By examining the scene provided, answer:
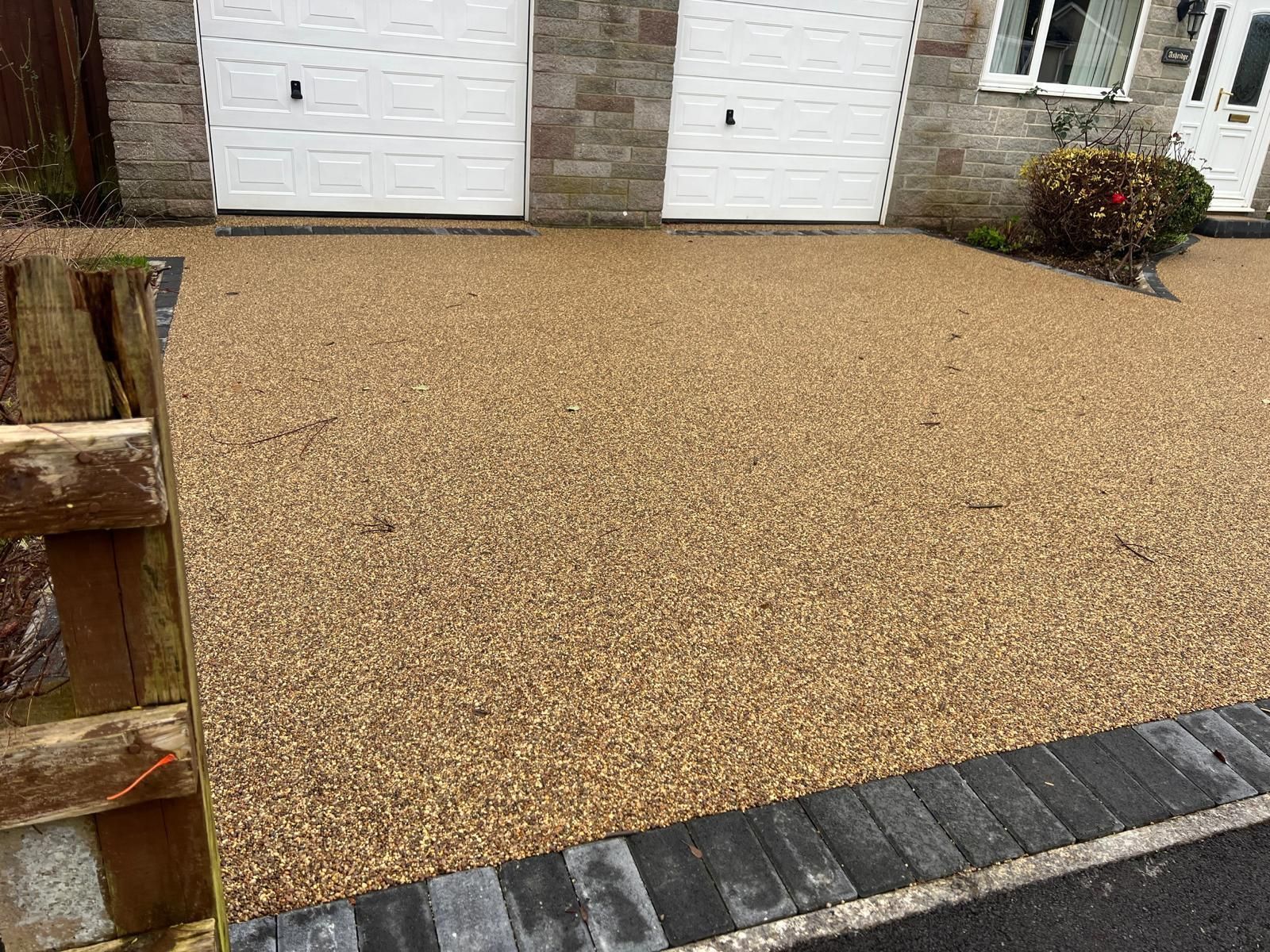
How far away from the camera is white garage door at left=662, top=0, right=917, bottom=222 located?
8266 millimetres

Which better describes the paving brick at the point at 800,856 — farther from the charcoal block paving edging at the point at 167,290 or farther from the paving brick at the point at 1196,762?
the charcoal block paving edging at the point at 167,290

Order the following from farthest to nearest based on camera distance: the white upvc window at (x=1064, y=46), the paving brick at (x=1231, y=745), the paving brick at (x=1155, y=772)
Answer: the white upvc window at (x=1064, y=46)
the paving brick at (x=1231, y=745)
the paving brick at (x=1155, y=772)

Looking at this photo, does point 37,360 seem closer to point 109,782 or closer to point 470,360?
point 109,782

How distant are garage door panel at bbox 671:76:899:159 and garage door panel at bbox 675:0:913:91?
0.09 metres

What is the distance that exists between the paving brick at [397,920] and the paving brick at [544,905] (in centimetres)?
15

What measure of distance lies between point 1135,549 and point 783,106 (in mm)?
6512

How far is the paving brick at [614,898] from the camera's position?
67.7 inches

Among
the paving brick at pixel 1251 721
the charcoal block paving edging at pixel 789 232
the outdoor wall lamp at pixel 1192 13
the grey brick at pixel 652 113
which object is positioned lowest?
the paving brick at pixel 1251 721

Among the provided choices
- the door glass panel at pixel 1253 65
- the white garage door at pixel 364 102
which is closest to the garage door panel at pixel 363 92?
the white garage door at pixel 364 102

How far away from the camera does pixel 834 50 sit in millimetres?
8641

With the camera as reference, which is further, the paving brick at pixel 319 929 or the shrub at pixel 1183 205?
the shrub at pixel 1183 205

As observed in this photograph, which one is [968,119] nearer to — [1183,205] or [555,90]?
[1183,205]

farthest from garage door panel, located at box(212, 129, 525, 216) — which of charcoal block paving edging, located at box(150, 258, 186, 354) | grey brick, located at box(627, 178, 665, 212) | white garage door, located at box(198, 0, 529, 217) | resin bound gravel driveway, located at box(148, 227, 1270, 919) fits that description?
resin bound gravel driveway, located at box(148, 227, 1270, 919)

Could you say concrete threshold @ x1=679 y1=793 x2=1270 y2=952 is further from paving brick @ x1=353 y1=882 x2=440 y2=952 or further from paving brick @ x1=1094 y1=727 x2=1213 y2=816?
paving brick @ x1=353 y1=882 x2=440 y2=952
